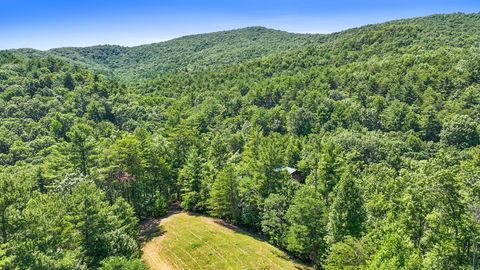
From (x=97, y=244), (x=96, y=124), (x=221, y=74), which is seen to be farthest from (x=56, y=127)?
(x=221, y=74)

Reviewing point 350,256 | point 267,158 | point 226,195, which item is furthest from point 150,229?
point 350,256

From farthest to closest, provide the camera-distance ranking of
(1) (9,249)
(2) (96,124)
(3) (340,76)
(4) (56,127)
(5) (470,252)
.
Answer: (3) (340,76), (2) (96,124), (4) (56,127), (5) (470,252), (1) (9,249)

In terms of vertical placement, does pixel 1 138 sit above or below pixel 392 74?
below

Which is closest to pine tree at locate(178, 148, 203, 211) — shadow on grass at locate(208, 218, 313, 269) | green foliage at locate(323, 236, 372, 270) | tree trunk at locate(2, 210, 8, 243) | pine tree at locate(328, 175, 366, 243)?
shadow on grass at locate(208, 218, 313, 269)

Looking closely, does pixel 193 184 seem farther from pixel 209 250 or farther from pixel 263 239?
pixel 209 250

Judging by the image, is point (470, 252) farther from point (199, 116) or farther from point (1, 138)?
point (1, 138)

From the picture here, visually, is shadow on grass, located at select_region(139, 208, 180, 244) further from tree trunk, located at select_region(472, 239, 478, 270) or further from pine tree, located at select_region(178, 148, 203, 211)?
tree trunk, located at select_region(472, 239, 478, 270)
